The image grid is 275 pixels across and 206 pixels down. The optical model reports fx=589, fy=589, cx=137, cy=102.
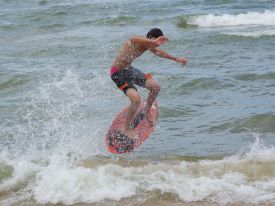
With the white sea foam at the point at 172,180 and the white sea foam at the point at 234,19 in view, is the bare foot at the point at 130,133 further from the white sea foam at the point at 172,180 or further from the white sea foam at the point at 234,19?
the white sea foam at the point at 234,19

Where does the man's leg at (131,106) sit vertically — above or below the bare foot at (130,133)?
above

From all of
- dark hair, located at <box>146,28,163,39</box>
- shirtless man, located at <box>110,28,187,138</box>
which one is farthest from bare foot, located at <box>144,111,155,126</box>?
dark hair, located at <box>146,28,163,39</box>

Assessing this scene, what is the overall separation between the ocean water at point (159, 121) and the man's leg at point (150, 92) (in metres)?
0.73

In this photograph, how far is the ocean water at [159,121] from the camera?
816 cm

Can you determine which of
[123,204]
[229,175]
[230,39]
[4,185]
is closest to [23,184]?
[4,185]

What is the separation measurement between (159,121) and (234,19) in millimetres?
13114

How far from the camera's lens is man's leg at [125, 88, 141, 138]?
893 cm

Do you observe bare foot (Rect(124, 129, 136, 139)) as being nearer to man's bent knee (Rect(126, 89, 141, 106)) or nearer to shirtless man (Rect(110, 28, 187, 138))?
shirtless man (Rect(110, 28, 187, 138))

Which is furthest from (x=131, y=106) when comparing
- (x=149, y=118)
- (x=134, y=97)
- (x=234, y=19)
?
(x=234, y=19)

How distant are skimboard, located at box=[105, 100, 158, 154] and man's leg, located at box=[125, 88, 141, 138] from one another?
0.08 meters

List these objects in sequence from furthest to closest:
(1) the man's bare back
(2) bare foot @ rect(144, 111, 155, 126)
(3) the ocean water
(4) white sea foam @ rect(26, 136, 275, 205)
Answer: (2) bare foot @ rect(144, 111, 155, 126)
(1) the man's bare back
(3) the ocean water
(4) white sea foam @ rect(26, 136, 275, 205)

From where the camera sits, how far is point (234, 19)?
23625 mm

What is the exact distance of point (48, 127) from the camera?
38.3 feet

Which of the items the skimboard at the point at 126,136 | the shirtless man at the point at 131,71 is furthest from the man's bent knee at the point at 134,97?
the skimboard at the point at 126,136
